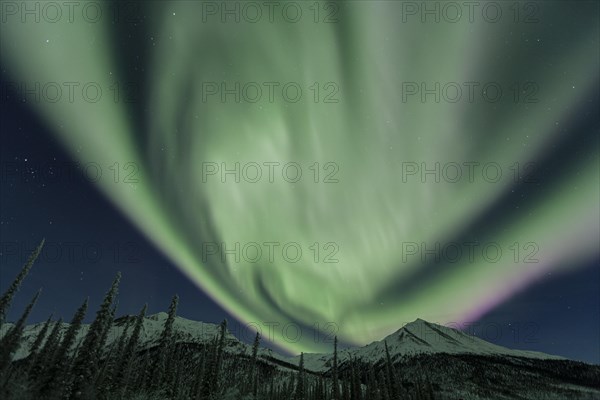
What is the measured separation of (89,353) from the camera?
131 ft

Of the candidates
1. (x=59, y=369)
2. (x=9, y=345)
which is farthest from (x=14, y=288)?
(x=59, y=369)

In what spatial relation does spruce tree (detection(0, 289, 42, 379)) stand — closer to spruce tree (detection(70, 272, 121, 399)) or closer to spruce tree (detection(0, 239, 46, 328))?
spruce tree (detection(0, 239, 46, 328))

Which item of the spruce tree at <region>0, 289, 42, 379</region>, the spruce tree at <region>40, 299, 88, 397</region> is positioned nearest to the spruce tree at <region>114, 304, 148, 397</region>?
the spruce tree at <region>40, 299, 88, 397</region>

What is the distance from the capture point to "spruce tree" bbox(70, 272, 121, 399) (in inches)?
1495

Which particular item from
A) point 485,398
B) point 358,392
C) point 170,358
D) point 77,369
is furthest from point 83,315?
point 485,398

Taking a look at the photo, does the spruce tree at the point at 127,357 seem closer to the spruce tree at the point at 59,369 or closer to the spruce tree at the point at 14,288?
the spruce tree at the point at 59,369

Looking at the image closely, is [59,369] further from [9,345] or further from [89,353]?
[9,345]

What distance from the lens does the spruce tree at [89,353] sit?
38.0 metres

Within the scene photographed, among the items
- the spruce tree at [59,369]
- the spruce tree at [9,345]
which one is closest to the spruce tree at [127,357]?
the spruce tree at [59,369]

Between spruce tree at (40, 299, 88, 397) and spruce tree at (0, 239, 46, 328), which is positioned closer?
spruce tree at (40, 299, 88, 397)

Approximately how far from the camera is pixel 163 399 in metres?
52.1

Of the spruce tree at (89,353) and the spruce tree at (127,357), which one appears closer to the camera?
the spruce tree at (89,353)

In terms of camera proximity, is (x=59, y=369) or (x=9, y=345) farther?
(x=9, y=345)

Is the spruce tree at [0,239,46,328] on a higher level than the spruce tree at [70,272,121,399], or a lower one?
higher
